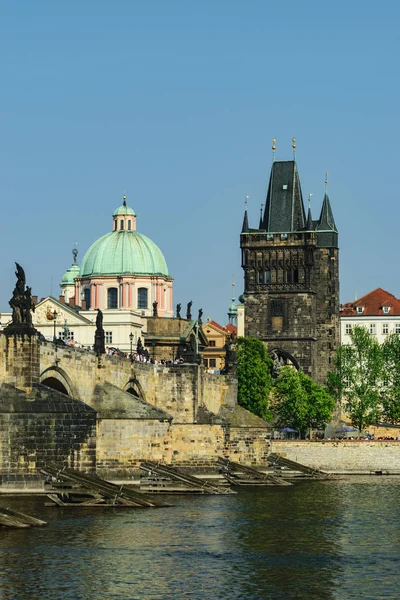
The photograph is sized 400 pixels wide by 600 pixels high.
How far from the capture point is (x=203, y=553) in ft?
194

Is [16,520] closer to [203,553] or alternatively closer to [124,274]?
[203,553]

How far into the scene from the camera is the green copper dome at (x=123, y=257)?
189500 millimetres

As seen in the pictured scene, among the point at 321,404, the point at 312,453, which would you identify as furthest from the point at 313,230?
the point at 312,453

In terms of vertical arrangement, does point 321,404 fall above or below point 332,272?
below

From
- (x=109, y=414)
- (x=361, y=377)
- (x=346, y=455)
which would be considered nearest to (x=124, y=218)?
(x=361, y=377)

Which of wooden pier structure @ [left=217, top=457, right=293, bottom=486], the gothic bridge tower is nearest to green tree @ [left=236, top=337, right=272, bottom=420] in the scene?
the gothic bridge tower

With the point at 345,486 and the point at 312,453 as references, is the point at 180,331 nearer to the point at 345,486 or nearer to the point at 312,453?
the point at 312,453

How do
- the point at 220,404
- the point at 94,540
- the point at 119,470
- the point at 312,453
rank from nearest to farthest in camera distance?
the point at 94,540, the point at 119,470, the point at 220,404, the point at 312,453

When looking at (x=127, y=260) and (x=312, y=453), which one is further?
(x=127, y=260)

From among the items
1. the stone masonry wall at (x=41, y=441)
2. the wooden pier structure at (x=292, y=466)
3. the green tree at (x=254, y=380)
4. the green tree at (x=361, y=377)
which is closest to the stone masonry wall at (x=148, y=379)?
the wooden pier structure at (x=292, y=466)

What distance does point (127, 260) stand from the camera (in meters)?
190

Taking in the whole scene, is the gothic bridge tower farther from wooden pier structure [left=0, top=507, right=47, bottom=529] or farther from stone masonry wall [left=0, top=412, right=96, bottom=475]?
wooden pier structure [left=0, top=507, right=47, bottom=529]

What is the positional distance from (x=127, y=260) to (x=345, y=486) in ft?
291

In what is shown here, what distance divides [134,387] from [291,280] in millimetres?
76935
